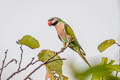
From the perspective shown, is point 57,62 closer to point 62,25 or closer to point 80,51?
point 80,51

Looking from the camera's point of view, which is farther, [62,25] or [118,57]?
[62,25]

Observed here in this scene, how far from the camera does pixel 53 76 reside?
0.90 feet

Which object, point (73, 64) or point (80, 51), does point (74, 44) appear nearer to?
point (80, 51)

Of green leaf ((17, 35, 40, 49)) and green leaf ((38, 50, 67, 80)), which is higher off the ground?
green leaf ((17, 35, 40, 49))

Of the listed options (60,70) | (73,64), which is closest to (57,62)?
(60,70)

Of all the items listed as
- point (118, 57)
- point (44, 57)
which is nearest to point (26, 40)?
point (44, 57)

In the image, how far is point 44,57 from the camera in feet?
0.97

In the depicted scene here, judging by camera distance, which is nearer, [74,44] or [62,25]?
[74,44]

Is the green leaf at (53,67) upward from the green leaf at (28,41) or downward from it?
downward

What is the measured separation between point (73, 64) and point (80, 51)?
0.23 meters

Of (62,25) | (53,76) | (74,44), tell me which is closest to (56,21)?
(62,25)

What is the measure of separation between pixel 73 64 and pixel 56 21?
0.36 metres

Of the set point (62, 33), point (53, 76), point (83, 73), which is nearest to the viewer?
point (83, 73)

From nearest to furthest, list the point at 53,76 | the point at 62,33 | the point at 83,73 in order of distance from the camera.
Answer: the point at 83,73, the point at 53,76, the point at 62,33
